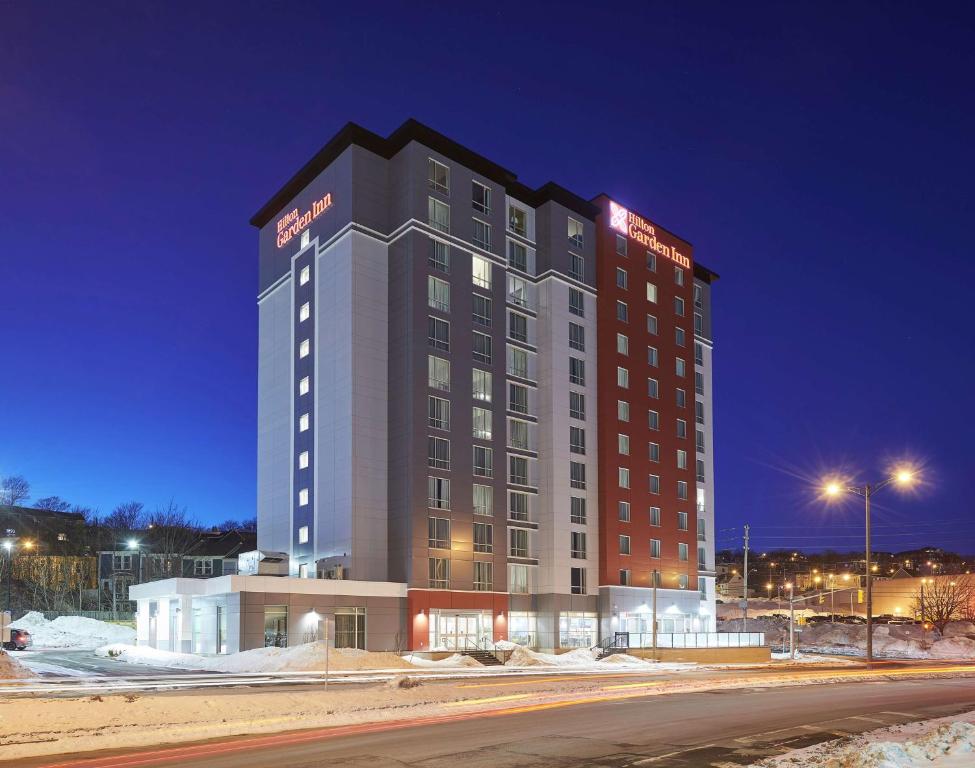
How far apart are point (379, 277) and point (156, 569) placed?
62465 millimetres

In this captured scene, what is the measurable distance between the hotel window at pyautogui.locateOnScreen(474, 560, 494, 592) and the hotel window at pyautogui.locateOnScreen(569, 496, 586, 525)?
8981 mm

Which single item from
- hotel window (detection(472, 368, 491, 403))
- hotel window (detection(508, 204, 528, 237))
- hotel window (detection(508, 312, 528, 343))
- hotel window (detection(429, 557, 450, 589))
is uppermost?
hotel window (detection(508, 204, 528, 237))

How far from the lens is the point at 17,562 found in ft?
372

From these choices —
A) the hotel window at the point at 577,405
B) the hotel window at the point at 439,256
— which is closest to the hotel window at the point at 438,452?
the hotel window at the point at 439,256

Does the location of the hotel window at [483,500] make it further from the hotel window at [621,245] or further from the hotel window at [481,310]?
the hotel window at [621,245]

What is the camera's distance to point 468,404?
2704 inches

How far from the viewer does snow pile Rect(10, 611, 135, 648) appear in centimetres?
7744

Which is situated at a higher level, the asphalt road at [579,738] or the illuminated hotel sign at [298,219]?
the illuminated hotel sign at [298,219]

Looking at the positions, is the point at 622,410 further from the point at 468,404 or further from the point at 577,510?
the point at 468,404

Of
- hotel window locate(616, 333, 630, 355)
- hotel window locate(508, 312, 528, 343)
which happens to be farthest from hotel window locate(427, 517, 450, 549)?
hotel window locate(616, 333, 630, 355)

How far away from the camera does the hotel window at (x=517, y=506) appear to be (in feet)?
237

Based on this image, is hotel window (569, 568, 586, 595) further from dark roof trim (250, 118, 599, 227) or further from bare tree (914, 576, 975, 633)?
bare tree (914, 576, 975, 633)

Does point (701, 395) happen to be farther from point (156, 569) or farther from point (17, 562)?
point (17, 562)

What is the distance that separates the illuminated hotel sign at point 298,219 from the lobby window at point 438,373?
14.4 meters
